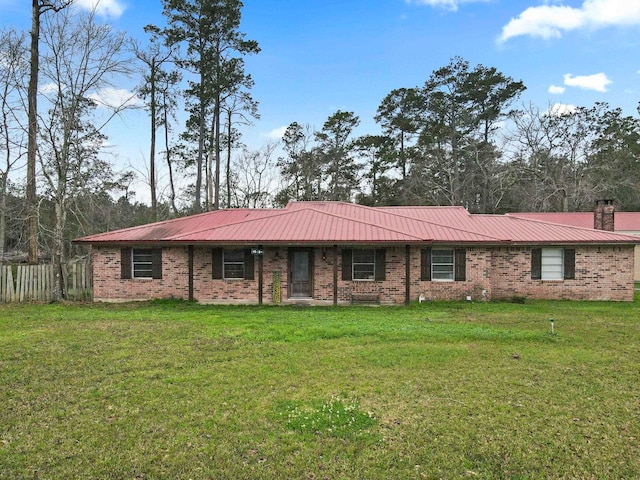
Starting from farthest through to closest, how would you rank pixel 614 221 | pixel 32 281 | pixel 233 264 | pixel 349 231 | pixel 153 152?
pixel 153 152
pixel 614 221
pixel 233 264
pixel 349 231
pixel 32 281

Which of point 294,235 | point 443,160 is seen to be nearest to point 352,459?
point 294,235

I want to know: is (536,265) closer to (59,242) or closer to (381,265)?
(381,265)

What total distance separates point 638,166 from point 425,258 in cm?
3692

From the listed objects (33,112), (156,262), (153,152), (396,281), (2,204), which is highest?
(153,152)

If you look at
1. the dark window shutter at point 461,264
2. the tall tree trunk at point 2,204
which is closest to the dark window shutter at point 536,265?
the dark window shutter at point 461,264

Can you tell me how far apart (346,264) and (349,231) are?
1.14 metres

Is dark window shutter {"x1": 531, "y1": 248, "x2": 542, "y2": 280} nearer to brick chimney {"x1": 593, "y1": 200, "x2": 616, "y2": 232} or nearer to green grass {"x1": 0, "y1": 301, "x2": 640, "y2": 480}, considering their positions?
green grass {"x1": 0, "y1": 301, "x2": 640, "y2": 480}

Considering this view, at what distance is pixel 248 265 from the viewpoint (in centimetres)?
1405

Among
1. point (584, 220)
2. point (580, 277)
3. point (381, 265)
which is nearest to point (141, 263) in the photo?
point (381, 265)

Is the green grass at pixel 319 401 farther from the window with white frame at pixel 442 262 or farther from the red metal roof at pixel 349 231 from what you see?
the window with white frame at pixel 442 262

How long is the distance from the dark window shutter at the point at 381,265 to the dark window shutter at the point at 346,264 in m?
0.91

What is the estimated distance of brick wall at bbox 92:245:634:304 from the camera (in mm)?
13875

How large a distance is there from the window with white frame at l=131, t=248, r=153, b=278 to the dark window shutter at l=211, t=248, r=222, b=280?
2338 millimetres

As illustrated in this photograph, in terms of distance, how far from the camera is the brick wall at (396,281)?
1388 centimetres
